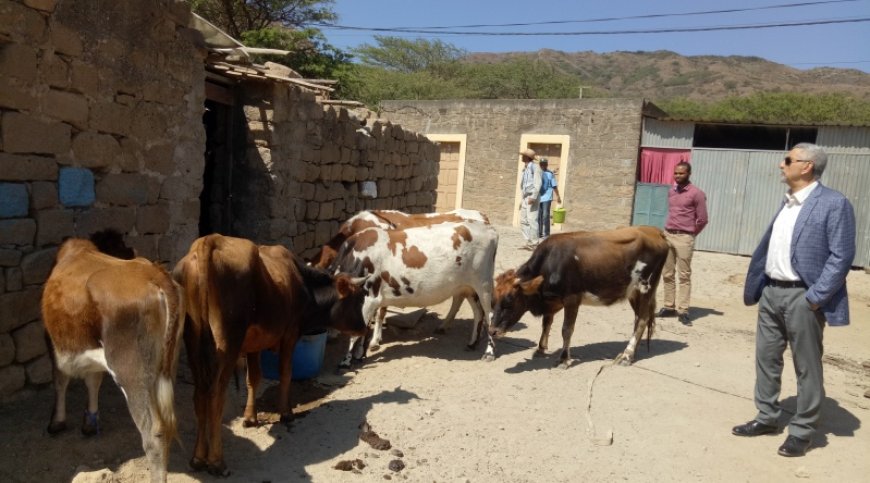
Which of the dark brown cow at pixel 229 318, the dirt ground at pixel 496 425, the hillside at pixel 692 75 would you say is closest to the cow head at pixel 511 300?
the dirt ground at pixel 496 425

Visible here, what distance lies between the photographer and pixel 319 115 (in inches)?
304

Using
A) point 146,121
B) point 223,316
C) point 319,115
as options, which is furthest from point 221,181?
point 223,316

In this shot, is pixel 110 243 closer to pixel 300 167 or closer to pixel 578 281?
pixel 300 167

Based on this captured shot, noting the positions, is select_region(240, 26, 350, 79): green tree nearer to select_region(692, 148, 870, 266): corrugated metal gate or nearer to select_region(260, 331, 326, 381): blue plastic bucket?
select_region(692, 148, 870, 266): corrugated metal gate

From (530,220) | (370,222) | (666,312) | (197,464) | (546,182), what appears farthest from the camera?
(546,182)

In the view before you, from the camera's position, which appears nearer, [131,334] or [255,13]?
[131,334]

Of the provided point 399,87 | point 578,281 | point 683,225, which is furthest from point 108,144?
point 399,87

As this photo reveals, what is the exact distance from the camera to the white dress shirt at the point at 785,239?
4.45 metres

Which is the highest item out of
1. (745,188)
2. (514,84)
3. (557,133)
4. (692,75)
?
(692,75)

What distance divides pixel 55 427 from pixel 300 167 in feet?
13.8

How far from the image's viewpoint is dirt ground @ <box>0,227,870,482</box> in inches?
151

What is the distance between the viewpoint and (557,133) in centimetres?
1730

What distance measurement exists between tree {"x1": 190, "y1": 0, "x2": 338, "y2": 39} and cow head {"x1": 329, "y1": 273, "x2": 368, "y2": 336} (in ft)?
49.1

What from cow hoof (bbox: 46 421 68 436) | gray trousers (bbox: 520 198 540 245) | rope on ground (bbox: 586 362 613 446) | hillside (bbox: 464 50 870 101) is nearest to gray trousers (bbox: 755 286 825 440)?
rope on ground (bbox: 586 362 613 446)
